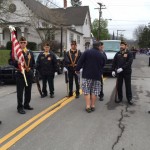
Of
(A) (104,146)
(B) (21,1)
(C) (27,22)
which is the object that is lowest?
(A) (104,146)

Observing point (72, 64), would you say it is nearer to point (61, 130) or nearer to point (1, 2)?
point (61, 130)

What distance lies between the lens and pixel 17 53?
7996 mm

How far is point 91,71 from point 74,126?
6.52 feet

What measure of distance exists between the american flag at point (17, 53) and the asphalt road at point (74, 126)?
1292 millimetres

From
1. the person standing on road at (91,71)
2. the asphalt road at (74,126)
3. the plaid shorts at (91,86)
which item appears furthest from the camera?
the plaid shorts at (91,86)


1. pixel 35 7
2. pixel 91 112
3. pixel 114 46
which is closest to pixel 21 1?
pixel 35 7

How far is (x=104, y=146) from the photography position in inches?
223

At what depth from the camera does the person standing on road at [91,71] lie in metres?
8.48

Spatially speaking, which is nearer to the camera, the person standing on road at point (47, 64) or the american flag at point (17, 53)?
the american flag at point (17, 53)

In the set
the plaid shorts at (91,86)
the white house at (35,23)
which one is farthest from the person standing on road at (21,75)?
the white house at (35,23)

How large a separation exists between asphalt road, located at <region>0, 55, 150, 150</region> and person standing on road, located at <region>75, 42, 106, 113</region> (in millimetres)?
467

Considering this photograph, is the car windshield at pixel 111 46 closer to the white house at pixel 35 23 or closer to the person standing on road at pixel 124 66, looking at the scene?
the person standing on road at pixel 124 66

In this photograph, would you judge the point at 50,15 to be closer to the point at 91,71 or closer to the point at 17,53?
the point at 91,71

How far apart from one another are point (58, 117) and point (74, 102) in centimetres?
216
